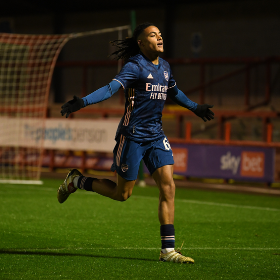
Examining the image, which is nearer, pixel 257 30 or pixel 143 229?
pixel 143 229

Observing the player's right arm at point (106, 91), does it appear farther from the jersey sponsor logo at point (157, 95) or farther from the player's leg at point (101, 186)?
the player's leg at point (101, 186)

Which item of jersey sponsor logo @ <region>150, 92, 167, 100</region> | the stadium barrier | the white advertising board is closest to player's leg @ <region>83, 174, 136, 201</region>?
jersey sponsor logo @ <region>150, 92, 167, 100</region>

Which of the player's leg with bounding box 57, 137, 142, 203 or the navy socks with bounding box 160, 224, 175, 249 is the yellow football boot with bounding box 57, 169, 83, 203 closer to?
the player's leg with bounding box 57, 137, 142, 203

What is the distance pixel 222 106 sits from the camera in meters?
20.3

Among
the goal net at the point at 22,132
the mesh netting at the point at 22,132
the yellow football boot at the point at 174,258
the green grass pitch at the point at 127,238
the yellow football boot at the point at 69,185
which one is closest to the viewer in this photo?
the green grass pitch at the point at 127,238

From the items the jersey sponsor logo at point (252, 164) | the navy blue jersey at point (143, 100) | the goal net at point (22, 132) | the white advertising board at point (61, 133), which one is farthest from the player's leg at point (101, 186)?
the white advertising board at point (61, 133)

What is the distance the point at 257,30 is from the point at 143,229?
14.6 m

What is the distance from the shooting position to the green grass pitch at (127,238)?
4.94 meters

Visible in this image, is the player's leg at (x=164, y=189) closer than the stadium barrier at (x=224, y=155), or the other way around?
the player's leg at (x=164, y=189)

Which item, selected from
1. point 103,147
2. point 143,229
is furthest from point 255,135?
point 143,229

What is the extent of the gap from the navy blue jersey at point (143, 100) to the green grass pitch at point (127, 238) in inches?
46.1

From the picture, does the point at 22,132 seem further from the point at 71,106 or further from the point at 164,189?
the point at 71,106

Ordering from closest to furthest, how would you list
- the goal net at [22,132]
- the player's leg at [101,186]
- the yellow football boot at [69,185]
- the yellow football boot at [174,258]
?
the yellow football boot at [174,258], the player's leg at [101,186], the yellow football boot at [69,185], the goal net at [22,132]

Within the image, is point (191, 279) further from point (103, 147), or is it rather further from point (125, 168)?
point (103, 147)
